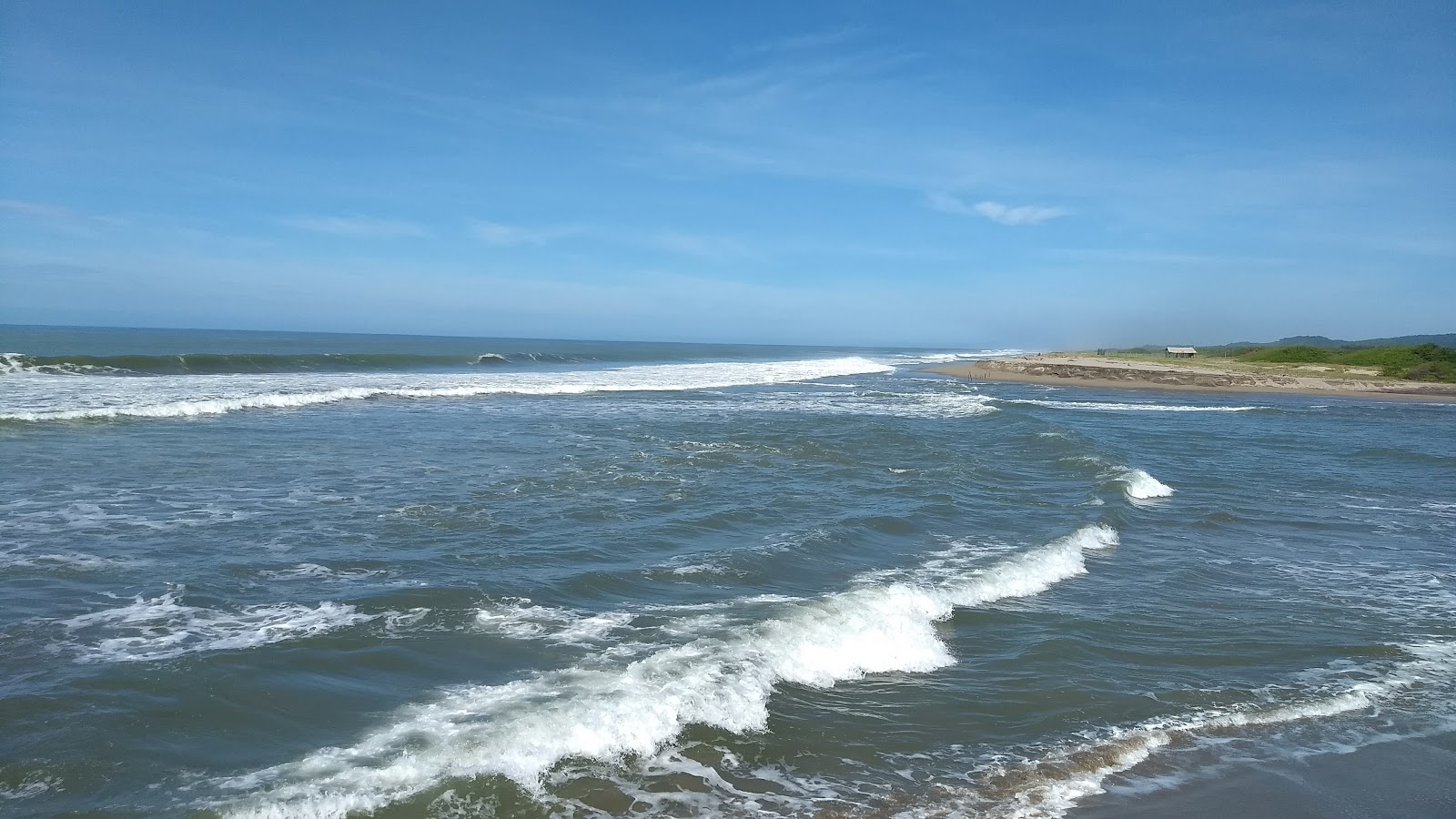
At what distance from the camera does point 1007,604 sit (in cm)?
872

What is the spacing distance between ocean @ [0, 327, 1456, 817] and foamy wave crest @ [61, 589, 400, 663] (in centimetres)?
4

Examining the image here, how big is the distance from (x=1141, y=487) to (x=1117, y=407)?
21.6 m

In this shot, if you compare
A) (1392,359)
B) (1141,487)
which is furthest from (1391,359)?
(1141,487)

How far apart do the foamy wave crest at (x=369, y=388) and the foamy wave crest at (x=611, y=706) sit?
64.0ft

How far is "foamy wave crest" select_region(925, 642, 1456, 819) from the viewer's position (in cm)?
495

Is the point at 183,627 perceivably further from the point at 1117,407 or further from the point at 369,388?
the point at 1117,407

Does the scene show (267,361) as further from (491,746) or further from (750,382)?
(491,746)

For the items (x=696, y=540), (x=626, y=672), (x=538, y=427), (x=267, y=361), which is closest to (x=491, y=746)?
(x=626, y=672)

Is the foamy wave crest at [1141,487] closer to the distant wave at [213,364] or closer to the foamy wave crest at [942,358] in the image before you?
the distant wave at [213,364]

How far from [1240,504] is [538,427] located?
15.2 meters

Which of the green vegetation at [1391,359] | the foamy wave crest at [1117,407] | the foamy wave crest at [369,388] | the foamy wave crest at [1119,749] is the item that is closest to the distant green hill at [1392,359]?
the green vegetation at [1391,359]

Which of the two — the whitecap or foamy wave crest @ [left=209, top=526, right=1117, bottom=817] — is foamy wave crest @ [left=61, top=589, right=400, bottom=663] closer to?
foamy wave crest @ [left=209, top=526, right=1117, bottom=817]

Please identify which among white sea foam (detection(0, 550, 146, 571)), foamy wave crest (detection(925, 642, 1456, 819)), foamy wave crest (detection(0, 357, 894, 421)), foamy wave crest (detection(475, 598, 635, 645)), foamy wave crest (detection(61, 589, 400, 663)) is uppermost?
foamy wave crest (detection(0, 357, 894, 421))

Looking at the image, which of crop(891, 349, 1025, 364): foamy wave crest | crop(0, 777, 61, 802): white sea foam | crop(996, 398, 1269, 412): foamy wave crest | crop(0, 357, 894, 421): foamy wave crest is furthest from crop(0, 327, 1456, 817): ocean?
crop(891, 349, 1025, 364): foamy wave crest
